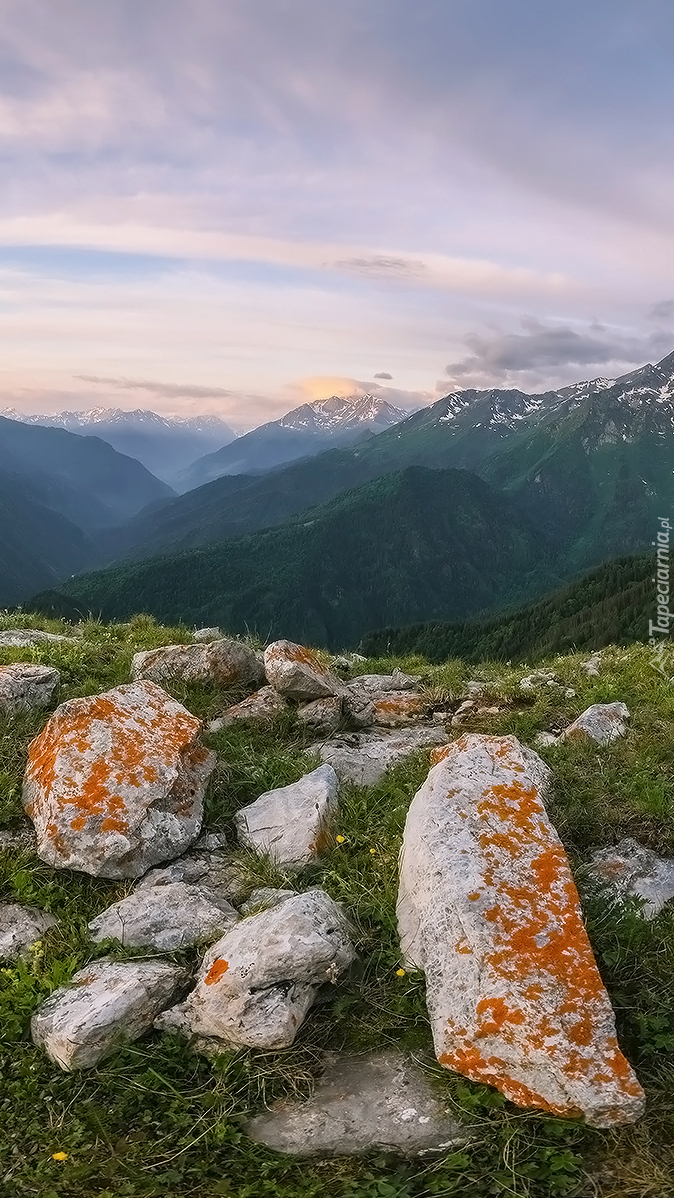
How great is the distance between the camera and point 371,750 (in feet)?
28.4

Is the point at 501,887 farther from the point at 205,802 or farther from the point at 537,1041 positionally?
the point at 205,802

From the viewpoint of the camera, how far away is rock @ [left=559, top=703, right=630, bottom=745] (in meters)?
8.40

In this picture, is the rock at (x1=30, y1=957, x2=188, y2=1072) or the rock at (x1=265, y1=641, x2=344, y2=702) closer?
the rock at (x1=30, y1=957, x2=188, y2=1072)

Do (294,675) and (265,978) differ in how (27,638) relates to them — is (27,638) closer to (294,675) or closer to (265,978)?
(294,675)

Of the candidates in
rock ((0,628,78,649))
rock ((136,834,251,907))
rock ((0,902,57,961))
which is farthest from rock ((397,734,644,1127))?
rock ((0,628,78,649))

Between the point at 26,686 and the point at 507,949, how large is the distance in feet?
22.3

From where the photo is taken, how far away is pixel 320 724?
30.6ft

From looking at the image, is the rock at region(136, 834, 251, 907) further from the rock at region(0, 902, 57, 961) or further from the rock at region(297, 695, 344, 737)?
the rock at region(297, 695, 344, 737)

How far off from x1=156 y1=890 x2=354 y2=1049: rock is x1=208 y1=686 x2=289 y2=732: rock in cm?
414

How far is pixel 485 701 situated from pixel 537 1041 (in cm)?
662

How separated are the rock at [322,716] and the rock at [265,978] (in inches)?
167

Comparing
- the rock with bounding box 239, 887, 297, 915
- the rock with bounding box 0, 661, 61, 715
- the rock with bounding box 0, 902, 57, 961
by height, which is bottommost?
the rock with bounding box 0, 902, 57, 961

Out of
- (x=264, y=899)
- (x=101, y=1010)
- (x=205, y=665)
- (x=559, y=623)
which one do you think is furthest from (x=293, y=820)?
(x=559, y=623)

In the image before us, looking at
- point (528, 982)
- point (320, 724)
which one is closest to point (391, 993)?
point (528, 982)
